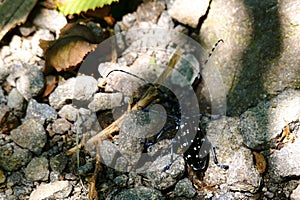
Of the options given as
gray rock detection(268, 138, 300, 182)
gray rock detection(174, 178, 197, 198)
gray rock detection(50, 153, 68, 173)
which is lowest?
gray rock detection(50, 153, 68, 173)

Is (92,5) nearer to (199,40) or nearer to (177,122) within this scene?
(199,40)

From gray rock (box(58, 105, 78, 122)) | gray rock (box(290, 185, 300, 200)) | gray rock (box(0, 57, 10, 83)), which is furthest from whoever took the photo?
gray rock (box(0, 57, 10, 83))

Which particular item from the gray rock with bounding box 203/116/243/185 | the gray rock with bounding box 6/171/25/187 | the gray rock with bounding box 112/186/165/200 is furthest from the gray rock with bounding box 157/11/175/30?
the gray rock with bounding box 6/171/25/187

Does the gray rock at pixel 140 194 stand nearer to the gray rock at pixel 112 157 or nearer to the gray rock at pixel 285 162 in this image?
the gray rock at pixel 112 157

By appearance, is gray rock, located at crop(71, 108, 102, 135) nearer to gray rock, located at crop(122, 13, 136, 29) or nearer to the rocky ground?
the rocky ground

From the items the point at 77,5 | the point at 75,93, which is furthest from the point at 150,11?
the point at 75,93

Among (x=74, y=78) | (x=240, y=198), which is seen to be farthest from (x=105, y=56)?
(x=240, y=198)

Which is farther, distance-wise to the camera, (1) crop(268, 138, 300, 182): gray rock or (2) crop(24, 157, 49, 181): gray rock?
(2) crop(24, 157, 49, 181): gray rock
